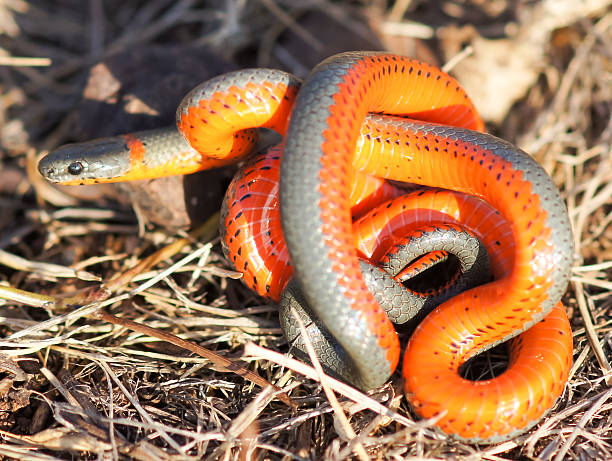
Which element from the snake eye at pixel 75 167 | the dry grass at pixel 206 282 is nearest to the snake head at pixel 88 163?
the snake eye at pixel 75 167

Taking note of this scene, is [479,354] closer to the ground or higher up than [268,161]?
closer to the ground

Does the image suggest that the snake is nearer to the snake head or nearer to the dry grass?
the dry grass

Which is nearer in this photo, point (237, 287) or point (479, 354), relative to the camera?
point (479, 354)

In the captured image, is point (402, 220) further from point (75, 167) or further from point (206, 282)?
point (75, 167)

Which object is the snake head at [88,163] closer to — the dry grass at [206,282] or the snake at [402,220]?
the snake at [402,220]

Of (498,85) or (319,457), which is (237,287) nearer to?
(319,457)

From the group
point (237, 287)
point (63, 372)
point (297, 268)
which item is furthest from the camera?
point (237, 287)

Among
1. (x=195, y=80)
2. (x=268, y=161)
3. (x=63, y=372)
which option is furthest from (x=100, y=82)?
(x=63, y=372)
